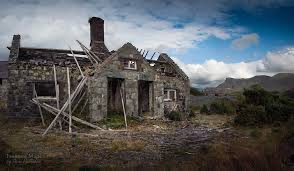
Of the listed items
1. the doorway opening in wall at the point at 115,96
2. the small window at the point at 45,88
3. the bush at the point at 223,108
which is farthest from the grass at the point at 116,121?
the bush at the point at 223,108

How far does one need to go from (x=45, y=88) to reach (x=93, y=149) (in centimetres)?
946

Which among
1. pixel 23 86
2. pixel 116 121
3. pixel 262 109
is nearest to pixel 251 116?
pixel 262 109

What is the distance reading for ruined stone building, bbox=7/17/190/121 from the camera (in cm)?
1580

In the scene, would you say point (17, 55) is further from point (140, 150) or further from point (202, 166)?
point (202, 166)

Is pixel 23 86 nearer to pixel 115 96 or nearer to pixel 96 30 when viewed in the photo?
pixel 115 96

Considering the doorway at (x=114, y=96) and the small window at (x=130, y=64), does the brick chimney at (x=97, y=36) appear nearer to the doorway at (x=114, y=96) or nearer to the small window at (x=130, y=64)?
the doorway at (x=114, y=96)

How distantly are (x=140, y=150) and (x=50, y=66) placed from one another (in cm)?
1076

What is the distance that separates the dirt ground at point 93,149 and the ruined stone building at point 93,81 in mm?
2906

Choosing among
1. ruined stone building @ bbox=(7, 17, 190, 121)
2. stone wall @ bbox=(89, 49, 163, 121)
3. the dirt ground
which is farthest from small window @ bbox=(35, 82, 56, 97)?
the dirt ground

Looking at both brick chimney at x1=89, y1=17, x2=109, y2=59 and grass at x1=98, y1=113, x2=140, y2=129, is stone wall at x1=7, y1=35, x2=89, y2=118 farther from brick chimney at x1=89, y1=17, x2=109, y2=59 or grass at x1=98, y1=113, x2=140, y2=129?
grass at x1=98, y1=113, x2=140, y2=129

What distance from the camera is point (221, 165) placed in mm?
5059

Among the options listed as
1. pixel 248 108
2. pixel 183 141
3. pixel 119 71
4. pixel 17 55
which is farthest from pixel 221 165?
pixel 17 55

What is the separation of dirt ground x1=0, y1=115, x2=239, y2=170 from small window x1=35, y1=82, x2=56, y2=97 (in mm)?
3863

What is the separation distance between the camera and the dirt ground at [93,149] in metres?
6.61
